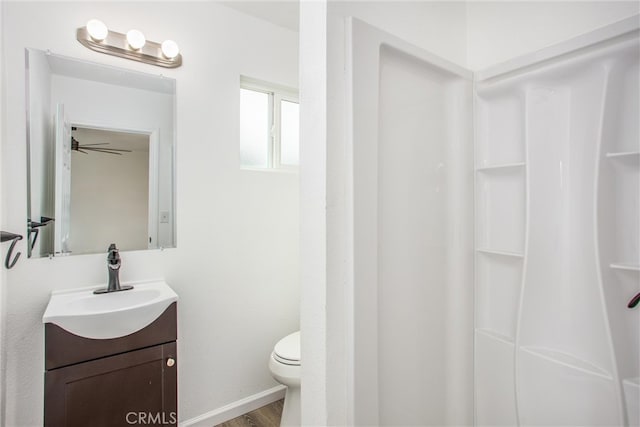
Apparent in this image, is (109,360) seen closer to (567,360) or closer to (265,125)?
(265,125)

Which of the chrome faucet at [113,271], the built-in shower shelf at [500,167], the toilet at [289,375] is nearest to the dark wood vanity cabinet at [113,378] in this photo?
the chrome faucet at [113,271]

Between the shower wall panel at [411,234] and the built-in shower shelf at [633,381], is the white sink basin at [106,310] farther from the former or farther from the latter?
the built-in shower shelf at [633,381]

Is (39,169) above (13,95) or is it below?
below

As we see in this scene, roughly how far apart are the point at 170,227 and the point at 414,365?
1444 mm

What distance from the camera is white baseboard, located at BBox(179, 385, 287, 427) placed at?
1877 millimetres

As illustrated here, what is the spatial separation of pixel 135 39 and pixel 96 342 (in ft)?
4.81

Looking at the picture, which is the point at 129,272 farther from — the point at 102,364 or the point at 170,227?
the point at 102,364

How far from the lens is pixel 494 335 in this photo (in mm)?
1203

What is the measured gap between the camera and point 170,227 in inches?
71.6

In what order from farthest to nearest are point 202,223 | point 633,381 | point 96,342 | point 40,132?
1. point 202,223
2. point 40,132
3. point 96,342
4. point 633,381

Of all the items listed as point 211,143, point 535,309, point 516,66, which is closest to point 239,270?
point 211,143

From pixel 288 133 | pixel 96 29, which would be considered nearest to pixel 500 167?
pixel 288 133

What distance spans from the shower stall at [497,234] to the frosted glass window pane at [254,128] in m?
1.38

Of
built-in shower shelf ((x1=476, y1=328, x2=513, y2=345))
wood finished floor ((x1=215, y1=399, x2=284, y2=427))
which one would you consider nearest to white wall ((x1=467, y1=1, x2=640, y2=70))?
built-in shower shelf ((x1=476, y1=328, x2=513, y2=345))
